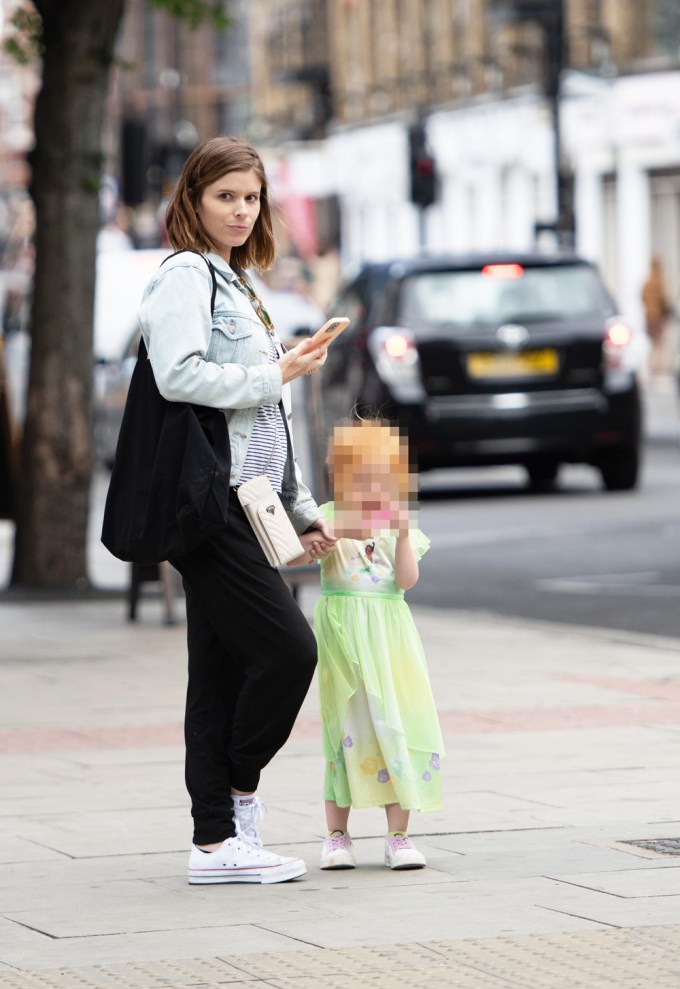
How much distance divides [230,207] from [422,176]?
24069mm

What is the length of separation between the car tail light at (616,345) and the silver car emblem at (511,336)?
64cm

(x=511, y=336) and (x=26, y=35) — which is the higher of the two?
(x=26, y=35)

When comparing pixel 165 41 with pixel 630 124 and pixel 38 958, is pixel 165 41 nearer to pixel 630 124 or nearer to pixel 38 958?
pixel 630 124

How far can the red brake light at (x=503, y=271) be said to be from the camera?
60.5 feet

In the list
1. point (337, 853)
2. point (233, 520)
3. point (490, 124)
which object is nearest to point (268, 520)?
point (233, 520)

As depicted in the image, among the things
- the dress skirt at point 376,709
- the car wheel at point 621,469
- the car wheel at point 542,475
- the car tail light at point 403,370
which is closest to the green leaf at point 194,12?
the car tail light at point 403,370

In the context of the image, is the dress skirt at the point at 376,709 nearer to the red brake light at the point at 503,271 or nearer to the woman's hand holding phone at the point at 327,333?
the woman's hand holding phone at the point at 327,333

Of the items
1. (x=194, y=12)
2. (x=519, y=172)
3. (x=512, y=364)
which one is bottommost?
(x=512, y=364)

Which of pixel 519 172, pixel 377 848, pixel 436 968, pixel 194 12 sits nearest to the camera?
pixel 436 968

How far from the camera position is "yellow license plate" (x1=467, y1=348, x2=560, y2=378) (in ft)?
59.5

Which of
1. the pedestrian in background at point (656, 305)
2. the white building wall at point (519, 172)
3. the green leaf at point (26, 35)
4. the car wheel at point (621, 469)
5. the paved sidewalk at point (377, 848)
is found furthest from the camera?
the white building wall at point (519, 172)

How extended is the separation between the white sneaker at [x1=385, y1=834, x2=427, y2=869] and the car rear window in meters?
12.5

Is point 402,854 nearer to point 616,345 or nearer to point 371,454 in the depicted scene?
point 371,454

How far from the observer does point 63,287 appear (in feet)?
43.0
